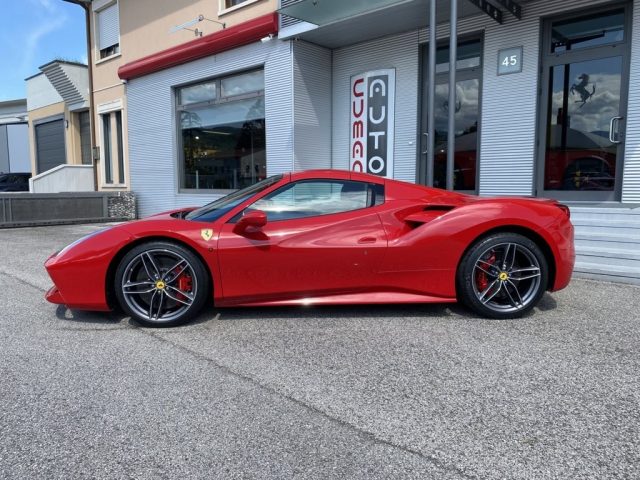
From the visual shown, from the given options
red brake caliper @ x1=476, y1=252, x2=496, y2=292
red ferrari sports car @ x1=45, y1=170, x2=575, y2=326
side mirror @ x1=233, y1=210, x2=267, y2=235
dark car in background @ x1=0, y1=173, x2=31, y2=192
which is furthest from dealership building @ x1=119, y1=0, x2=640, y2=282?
dark car in background @ x1=0, y1=173, x2=31, y2=192

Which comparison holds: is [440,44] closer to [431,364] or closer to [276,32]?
[276,32]

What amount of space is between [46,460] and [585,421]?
7.53ft

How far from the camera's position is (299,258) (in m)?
3.55

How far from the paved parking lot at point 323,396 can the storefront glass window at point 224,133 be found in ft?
22.7

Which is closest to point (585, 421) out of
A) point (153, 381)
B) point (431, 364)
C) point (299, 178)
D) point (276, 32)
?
point (431, 364)

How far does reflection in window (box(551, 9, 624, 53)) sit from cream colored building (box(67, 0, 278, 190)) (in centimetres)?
529

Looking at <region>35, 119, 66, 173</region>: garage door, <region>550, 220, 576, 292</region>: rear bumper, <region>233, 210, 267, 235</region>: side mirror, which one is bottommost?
<region>550, 220, 576, 292</region>: rear bumper

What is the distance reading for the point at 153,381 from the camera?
2.63m

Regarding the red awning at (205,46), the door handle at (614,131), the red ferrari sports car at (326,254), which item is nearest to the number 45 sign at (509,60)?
the door handle at (614,131)

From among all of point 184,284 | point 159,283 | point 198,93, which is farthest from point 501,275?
point 198,93

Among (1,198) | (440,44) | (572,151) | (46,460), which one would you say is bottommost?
(46,460)

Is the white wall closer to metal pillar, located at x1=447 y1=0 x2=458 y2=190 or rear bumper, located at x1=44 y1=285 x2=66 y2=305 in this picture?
metal pillar, located at x1=447 y1=0 x2=458 y2=190

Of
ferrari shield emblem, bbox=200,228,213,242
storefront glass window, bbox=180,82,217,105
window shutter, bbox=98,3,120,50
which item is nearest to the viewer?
ferrari shield emblem, bbox=200,228,213,242

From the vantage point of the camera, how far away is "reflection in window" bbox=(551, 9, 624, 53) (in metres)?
6.59
